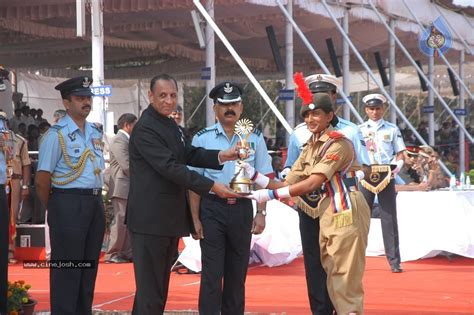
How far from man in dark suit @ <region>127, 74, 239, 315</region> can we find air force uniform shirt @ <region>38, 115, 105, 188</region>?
23.5 inches

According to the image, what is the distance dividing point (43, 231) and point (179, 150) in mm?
7037

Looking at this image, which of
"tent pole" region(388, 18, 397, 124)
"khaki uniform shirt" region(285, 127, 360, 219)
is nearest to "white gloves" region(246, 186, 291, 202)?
"khaki uniform shirt" region(285, 127, 360, 219)

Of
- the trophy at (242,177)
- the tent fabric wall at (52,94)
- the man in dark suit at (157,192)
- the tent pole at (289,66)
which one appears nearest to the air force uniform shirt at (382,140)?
the trophy at (242,177)

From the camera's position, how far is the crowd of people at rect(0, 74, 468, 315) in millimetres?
6828

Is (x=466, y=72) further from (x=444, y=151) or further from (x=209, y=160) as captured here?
(x=209, y=160)

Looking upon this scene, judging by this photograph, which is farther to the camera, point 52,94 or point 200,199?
point 52,94

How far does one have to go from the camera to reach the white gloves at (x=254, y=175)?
7246mm

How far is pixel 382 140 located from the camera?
38.3 ft

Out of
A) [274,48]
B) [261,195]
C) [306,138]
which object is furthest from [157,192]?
[274,48]

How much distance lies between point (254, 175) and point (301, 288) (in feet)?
12.4

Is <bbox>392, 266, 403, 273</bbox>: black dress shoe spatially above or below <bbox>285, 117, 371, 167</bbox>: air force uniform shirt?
below

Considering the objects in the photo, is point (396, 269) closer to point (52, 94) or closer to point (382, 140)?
point (382, 140)

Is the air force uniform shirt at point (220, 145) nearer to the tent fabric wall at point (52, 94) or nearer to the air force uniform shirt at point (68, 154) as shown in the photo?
the air force uniform shirt at point (68, 154)

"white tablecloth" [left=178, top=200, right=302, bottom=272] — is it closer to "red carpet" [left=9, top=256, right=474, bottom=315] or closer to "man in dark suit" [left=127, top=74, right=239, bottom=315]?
"red carpet" [left=9, top=256, right=474, bottom=315]
